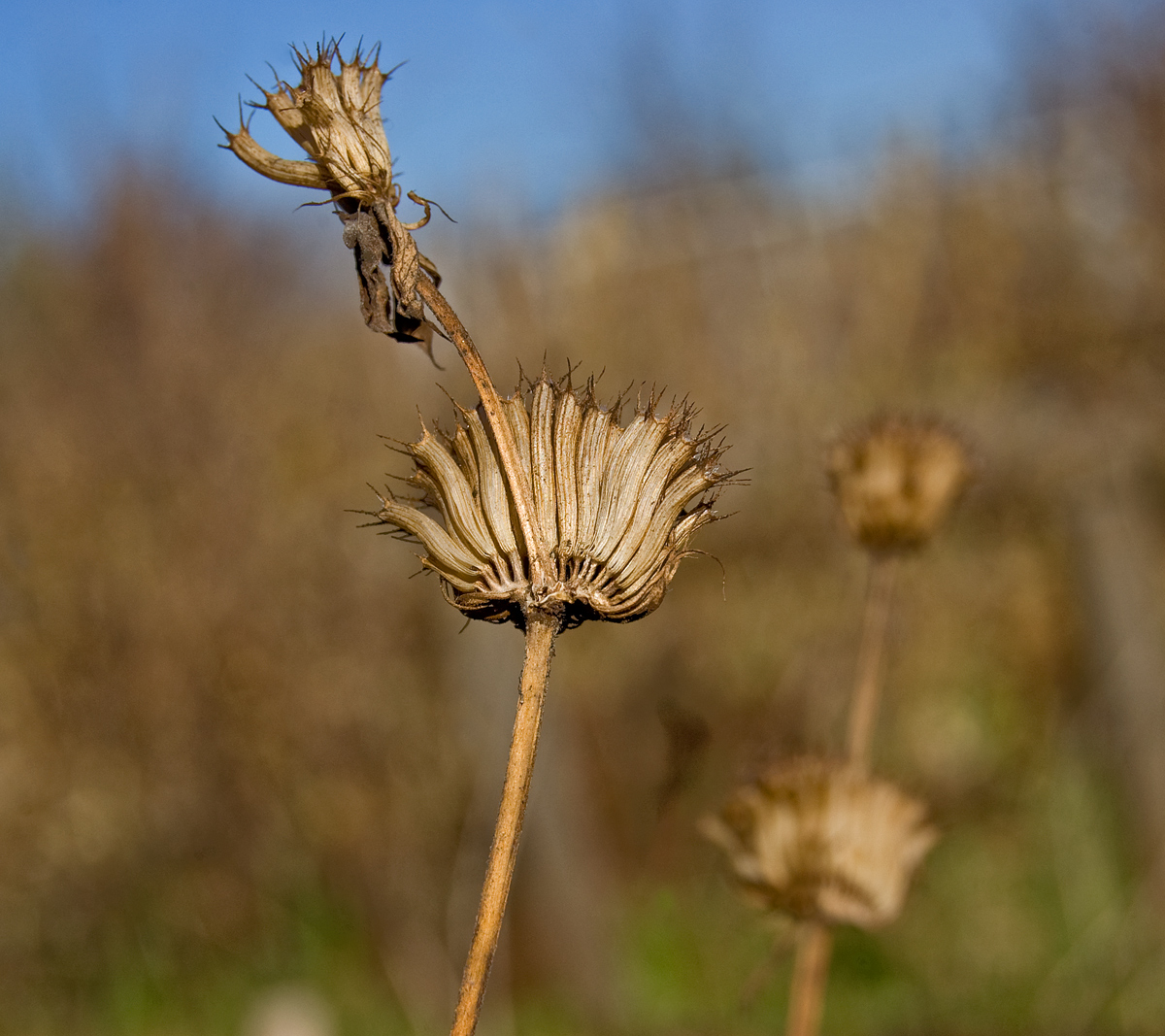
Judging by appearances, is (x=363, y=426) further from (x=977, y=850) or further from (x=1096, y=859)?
(x=1096, y=859)

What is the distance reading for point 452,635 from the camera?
5.40m

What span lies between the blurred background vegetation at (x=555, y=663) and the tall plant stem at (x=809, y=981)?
2.77 m

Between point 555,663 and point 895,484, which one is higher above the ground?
point 895,484

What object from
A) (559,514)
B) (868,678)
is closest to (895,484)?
(868,678)

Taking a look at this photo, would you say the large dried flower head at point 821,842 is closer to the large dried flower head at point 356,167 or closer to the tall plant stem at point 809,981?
the tall plant stem at point 809,981

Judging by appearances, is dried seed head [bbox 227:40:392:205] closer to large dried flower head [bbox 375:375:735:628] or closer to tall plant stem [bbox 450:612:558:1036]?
large dried flower head [bbox 375:375:735:628]

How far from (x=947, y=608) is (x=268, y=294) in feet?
13.9

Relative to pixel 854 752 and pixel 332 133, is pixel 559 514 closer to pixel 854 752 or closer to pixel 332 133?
pixel 332 133

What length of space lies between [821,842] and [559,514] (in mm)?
722

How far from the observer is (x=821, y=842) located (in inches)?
50.3

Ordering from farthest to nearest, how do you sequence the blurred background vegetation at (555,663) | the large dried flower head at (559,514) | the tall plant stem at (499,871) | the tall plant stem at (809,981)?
the blurred background vegetation at (555,663)
the tall plant stem at (809,981)
the large dried flower head at (559,514)
the tall plant stem at (499,871)

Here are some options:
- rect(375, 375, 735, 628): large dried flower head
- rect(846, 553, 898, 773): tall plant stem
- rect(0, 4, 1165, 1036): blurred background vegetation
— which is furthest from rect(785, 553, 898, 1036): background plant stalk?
rect(0, 4, 1165, 1036): blurred background vegetation

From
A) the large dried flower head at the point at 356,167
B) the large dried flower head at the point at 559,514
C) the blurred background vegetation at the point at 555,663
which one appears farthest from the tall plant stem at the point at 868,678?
the blurred background vegetation at the point at 555,663

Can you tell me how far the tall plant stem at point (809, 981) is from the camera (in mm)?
1222
